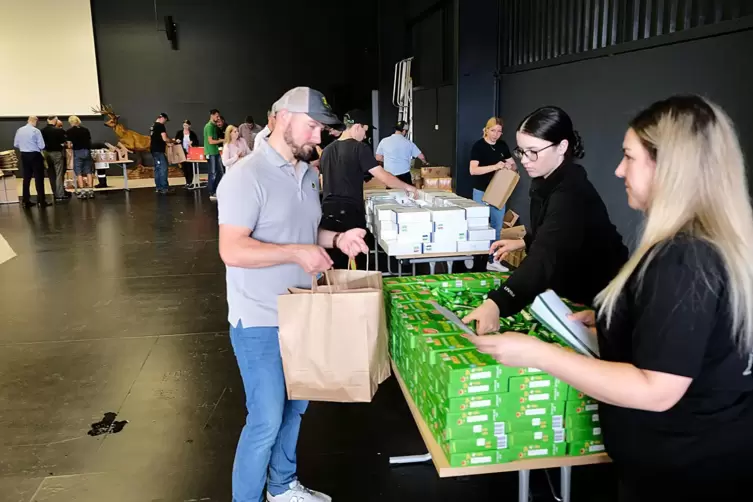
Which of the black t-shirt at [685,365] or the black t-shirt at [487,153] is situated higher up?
the black t-shirt at [487,153]

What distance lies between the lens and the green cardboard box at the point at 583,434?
1.63 m

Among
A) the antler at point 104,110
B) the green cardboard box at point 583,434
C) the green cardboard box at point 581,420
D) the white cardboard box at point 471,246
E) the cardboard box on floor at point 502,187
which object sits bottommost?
the green cardboard box at point 583,434

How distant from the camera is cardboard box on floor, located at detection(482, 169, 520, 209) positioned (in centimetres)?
422

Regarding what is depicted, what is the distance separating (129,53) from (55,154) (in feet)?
16.0

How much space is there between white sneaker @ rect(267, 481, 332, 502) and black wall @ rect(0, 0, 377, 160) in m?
14.9

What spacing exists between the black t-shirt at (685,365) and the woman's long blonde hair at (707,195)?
23 mm

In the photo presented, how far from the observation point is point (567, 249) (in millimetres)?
2043

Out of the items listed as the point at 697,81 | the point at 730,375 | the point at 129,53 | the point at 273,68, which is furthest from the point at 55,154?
the point at 730,375

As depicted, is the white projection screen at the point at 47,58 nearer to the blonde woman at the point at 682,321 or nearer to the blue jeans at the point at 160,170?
the blue jeans at the point at 160,170

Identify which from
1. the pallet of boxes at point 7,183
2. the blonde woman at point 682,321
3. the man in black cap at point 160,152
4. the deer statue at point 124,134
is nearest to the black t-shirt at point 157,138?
the man in black cap at point 160,152

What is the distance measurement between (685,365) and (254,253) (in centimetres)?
126

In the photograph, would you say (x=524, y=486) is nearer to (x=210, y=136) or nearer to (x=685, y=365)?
(x=685, y=365)

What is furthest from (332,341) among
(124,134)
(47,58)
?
(47,58)

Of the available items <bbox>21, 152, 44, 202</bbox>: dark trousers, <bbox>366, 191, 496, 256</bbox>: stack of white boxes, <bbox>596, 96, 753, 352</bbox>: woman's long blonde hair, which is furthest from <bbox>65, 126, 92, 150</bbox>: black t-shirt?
<bbox>596, 96, 753, 352</bbox>: woman's long blonde hair
